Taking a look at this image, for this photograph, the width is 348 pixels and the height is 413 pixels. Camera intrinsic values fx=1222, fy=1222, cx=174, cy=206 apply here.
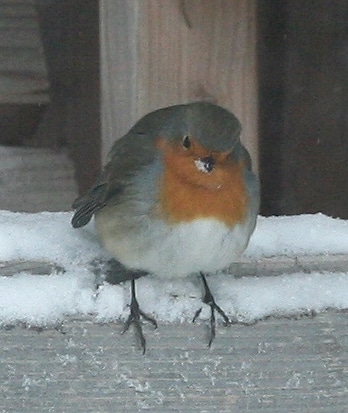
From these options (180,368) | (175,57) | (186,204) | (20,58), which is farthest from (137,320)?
(20,58)

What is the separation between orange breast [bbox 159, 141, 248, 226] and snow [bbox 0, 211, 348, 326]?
0.09 metres

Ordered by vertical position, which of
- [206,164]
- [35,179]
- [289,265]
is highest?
[206,164]

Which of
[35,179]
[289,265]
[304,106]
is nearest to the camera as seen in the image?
[289,265]

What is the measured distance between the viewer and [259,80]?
7.68 ft

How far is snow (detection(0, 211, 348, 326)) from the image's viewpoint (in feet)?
5.56

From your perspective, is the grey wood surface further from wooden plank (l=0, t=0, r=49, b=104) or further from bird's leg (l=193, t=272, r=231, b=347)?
wooden plank (l=0, t=0, r=49, b=104)

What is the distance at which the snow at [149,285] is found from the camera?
1.69 metres

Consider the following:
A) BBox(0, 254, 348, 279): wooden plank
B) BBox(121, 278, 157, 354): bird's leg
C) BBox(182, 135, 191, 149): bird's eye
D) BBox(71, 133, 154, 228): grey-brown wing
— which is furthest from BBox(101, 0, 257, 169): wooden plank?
BBox(121, 278, 157, 354): bird's leg

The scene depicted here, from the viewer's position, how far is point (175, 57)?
2064mm

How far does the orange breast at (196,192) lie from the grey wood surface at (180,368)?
0.19 m

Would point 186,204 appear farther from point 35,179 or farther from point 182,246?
point 35,179

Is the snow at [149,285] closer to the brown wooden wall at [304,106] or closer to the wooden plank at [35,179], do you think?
the wooden plank at [35,179]

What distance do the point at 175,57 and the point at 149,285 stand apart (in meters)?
0.45

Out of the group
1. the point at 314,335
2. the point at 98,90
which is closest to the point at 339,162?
the point at 98,90
